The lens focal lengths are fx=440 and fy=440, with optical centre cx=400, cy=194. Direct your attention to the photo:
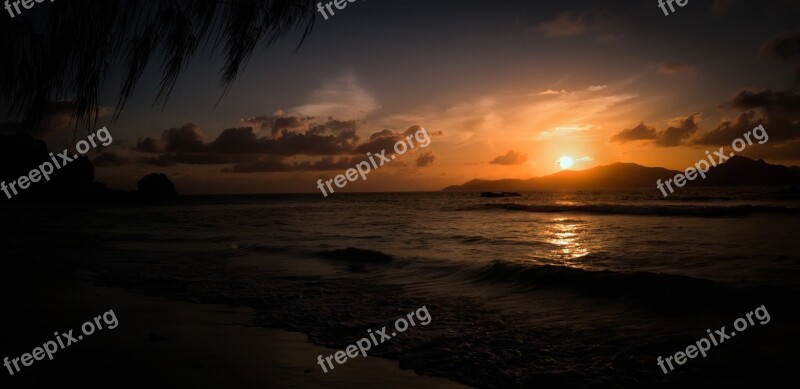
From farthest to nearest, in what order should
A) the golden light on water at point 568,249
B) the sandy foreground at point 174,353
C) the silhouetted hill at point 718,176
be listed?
the silhouetted hill at point 718,176 < the golden light on water at point 568,249 < the sandy foreground at point 174,353

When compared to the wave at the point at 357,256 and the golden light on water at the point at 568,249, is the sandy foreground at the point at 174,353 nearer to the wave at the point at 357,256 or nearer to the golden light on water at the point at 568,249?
the wave at the point at 357,256

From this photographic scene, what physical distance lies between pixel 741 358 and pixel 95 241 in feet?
69.5

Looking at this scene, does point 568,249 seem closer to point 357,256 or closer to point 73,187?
point 357,256

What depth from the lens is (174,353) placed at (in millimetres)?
4629

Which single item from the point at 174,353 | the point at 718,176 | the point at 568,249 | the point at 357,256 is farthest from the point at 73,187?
the point at 718,176

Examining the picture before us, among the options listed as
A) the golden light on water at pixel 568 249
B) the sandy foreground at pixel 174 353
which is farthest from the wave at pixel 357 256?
the sandy foreground at pixel 174 353

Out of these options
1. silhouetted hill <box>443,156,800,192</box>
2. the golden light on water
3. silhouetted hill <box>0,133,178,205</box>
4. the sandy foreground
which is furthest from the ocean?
silhouetted hill <box>443,156,800,192</box>

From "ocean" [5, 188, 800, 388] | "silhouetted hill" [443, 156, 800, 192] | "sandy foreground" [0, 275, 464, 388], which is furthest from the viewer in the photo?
"silhouetted hill" [443, 156, 800, 192]

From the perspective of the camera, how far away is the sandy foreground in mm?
3938

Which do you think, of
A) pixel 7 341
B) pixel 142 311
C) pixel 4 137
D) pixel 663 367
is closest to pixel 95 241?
pixel 142 311

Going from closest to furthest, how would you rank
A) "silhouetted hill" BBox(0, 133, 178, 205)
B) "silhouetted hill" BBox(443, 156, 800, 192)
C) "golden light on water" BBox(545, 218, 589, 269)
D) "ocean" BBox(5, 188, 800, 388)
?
"ocean" BBox(5, 188, 800, 388)
"golden light on water" BBox(545, 218, 589, 269)
"silhouetted hill" BBox(0, 133, 178, 205)
"silhouetted hill" BBox(443, 156, 800, 192)

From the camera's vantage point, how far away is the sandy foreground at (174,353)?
12.9 ft

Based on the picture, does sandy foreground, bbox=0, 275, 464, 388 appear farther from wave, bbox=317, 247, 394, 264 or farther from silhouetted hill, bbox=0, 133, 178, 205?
silhouetted hill, bbox=0, 133, 178, 205

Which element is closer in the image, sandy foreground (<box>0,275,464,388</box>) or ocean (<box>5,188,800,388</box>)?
sandy foreground (<box>0,275,464,388</box>)
